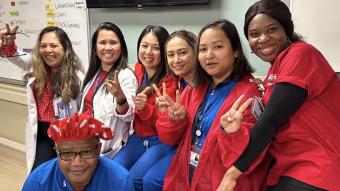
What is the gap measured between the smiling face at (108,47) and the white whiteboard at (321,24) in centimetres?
115

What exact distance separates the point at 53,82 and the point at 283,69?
1.69 m

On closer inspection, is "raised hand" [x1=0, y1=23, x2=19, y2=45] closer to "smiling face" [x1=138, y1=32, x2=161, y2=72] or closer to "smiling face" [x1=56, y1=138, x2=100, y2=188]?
"smiling face" [x1=138, y1=32, x2=161, y2=72]

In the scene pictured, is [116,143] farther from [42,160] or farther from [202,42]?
[202,42]

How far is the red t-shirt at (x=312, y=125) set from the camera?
1.24m

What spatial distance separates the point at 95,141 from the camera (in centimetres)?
145

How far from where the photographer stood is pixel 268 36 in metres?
1.48

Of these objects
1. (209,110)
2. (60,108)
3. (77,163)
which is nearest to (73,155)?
(77,163)

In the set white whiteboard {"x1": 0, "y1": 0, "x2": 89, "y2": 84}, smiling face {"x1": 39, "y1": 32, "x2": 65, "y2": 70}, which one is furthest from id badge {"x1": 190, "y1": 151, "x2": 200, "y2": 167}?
white whiteboard {"x1": 0, "y1": 0, "x2": 89, "y2": 84}

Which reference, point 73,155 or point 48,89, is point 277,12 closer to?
point 73,155

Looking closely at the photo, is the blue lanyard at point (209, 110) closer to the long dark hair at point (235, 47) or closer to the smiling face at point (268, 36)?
the long dark hair at point (235, 47)

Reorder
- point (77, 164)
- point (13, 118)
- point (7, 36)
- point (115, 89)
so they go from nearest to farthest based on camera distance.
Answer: point (77, 164)
point (115, 89)
point (7, 36)
point (13, 118)

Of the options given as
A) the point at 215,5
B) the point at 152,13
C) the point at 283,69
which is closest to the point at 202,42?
the point at 283,69

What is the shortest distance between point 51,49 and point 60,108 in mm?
427

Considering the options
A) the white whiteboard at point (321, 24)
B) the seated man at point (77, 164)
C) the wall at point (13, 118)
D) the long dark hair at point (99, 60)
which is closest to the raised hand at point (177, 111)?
the seated man at point (77, 164)
